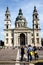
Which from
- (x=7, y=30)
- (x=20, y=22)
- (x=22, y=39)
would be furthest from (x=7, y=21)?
(x=22, y=39)

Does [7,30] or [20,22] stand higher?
[20,22]

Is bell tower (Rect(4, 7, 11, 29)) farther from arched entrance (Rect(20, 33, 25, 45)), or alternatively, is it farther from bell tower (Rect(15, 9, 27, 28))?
arched entrance (Rect(20, 33, 25, 45))

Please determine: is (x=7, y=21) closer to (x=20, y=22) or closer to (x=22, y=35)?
(x=20, y=22)

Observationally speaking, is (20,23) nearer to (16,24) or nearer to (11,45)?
(16,24)

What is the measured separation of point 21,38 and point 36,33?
27.3 ft

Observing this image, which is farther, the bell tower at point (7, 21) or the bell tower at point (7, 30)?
the bell tower at point (7, 21)

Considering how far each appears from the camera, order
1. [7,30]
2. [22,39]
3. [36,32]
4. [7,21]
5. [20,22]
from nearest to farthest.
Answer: [36,32] < [7,30] < [22,39] < [7,21] < [20,22]

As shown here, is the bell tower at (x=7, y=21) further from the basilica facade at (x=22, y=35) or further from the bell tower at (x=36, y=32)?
the bell tower at (x=36, y=32)

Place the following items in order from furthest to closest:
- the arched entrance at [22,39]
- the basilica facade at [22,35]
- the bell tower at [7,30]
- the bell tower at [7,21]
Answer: the arched entrance at [22,39], the bell tower at [7,21], the basilica facade at [22,35], the bell tower at [7,30]

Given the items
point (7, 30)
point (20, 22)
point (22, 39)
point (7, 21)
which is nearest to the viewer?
point (7, 30)

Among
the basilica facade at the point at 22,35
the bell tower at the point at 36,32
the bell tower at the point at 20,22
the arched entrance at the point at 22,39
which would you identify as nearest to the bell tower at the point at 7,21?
the basilica facade at the point at 22,35

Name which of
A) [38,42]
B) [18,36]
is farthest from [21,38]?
[38,42]

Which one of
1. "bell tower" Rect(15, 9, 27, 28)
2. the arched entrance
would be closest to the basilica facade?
the arched entrance

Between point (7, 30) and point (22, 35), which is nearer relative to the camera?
point (7, 30)
